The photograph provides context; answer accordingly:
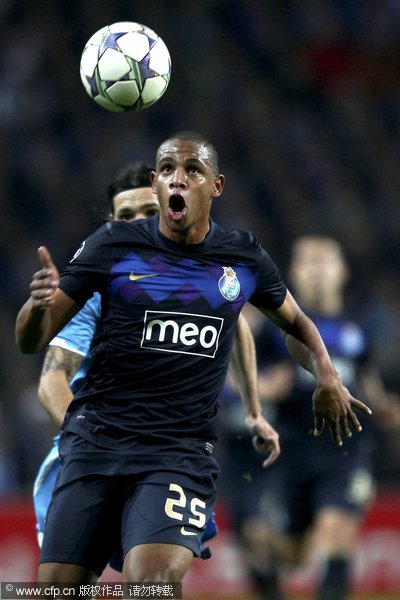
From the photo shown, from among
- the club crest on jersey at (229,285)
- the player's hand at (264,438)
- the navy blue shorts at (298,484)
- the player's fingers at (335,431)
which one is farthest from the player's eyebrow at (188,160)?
the navy blue shorts at (298,484)

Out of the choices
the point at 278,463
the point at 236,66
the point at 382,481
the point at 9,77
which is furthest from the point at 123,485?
the point at 236,66

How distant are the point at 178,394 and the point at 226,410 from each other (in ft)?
16.8

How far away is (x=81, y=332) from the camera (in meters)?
4.96

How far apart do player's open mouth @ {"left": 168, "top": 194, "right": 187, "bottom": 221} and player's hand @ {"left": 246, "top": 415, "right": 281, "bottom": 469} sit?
119 cm

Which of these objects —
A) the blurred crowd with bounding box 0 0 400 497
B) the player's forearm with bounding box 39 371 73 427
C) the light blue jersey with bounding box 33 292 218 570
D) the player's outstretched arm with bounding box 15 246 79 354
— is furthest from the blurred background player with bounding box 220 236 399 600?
the blurred crowd with bounding box 0 0 400 497

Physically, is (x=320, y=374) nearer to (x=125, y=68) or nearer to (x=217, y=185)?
(x=217, y=185)

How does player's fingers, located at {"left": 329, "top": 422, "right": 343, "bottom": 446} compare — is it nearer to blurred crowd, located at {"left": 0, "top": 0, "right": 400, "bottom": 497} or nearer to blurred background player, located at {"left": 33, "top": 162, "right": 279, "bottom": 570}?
blurred background player, located at {"left": 33, "top": 162, "right": 279, "bottom": 570}

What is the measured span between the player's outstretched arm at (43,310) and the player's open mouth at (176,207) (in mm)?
521

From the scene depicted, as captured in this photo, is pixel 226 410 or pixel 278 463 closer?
pixel 278 463

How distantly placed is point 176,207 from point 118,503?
1.17 metres

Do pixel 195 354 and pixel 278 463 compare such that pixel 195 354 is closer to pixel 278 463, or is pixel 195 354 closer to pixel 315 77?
pixel 278 463

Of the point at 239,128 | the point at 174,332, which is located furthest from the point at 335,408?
the point at 239,128

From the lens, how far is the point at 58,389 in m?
4.79

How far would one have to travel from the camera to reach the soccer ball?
4895mm
